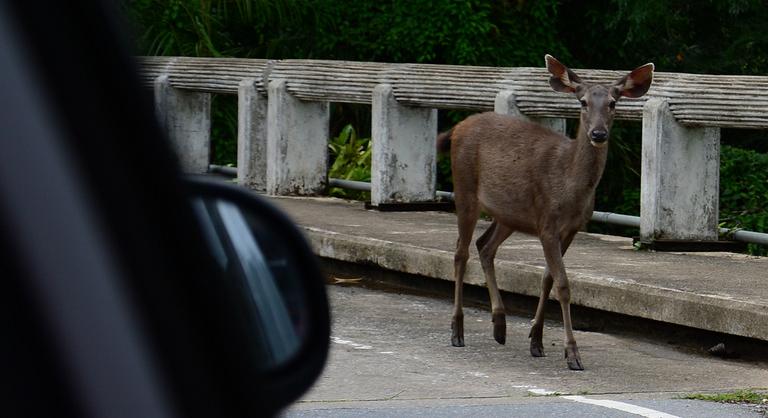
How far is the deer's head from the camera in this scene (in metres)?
8.95

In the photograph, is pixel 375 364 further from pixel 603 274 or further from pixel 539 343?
pixel 603 274

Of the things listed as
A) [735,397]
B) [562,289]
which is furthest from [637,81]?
[735,397]

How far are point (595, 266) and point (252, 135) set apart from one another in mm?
6195

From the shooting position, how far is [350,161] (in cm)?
1780

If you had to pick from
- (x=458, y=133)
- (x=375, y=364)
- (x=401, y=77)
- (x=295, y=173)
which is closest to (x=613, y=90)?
(x=458, y=133)

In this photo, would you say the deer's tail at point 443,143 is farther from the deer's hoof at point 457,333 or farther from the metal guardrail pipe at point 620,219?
the metal guardrail pipe at point 620,219

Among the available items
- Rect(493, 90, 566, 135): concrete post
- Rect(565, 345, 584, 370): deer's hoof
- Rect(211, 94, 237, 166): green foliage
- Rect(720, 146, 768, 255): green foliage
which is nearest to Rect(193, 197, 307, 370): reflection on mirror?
Rect(565, 345, 584, 370): deer's hoof

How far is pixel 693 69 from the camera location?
68.9 ft

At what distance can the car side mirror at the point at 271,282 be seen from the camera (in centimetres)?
151

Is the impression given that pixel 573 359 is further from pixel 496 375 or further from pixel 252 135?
pixel 252 135

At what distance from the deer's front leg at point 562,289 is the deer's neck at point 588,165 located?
369 mm

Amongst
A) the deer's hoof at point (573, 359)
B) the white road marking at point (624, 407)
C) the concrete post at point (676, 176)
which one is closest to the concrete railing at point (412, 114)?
the concrete post at point (676, 176)

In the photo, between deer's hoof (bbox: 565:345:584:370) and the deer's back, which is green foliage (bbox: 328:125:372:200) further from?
deer's hoof (bbox: 565:345:584:370)

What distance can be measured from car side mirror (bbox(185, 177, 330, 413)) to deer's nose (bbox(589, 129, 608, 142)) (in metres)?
7.14
